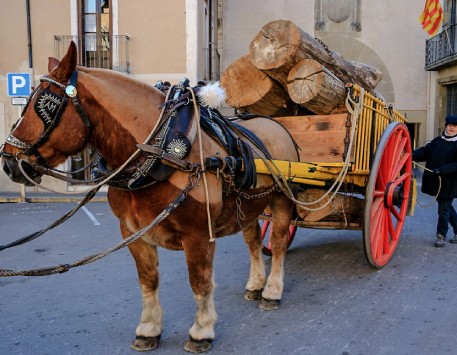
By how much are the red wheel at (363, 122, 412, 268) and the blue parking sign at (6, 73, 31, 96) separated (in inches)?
Result: 326

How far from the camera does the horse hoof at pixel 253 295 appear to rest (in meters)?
4.14

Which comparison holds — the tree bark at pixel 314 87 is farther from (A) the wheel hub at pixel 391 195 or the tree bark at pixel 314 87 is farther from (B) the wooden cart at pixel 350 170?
(A) the wheel hub at pixel 391 195

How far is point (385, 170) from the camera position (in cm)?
476

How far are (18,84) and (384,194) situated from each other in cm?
875

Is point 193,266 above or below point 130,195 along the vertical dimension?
below

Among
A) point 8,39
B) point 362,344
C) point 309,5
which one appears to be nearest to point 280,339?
point 362,344

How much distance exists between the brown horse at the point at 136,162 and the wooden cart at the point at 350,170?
0.91 metres

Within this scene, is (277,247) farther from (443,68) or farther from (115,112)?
(443,68)

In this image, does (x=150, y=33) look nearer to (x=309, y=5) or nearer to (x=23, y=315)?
(x=309, y=5)

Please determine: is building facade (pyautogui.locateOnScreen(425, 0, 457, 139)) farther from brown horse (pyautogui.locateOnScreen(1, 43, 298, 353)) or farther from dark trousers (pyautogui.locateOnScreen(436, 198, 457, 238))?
brown horse (pyautogui.locateOnScreen(1, 43, 298, 353))

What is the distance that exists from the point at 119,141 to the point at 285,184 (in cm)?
150

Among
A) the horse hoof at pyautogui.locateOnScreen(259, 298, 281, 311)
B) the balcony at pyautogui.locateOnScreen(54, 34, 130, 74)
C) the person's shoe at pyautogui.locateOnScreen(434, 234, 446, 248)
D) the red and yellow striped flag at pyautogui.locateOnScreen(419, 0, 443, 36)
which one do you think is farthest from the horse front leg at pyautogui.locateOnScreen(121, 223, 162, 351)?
the red and yellow striped flag at pyautogui.locateOnScreen(419, 0, 443, 36)

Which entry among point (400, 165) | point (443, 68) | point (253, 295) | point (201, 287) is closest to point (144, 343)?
point (201, 287)

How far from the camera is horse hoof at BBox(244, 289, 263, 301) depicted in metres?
4.14
